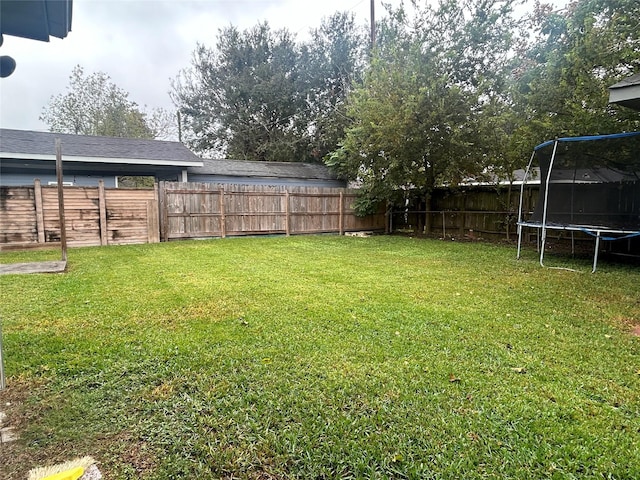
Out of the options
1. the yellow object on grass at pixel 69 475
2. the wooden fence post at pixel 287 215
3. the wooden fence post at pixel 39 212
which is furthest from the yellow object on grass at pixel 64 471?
the wooden fence post at pixel 287 215

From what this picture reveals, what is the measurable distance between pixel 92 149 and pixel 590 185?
12.7 m

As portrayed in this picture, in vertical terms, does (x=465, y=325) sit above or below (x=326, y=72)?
below

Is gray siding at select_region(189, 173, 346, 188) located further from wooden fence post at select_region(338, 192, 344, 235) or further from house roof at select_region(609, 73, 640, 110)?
house roof at select_region(609, 73, 640, 110)

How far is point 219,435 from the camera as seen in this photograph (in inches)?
69.4

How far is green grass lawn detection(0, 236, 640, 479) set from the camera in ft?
5.34

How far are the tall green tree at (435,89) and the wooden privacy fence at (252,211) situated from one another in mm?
2231

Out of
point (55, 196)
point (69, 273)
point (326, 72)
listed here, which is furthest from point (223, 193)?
point (326, 72)

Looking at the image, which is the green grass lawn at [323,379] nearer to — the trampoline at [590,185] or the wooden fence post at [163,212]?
the trampoline at [590,185]

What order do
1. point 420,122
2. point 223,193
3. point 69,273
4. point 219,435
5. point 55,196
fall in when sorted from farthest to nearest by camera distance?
point 223,193 → point 420,122 → point 55,196 → point 69,273 → point 219,435

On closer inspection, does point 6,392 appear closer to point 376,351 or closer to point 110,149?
point 376,351

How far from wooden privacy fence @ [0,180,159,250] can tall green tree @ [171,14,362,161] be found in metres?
12.1

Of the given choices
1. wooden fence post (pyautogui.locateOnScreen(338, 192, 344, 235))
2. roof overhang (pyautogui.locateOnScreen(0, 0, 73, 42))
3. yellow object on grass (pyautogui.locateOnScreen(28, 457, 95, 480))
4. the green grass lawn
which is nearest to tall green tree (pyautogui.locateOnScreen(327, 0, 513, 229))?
wooden fence post (pyautogui.locateOnScreen(338, 192, 344, 235))

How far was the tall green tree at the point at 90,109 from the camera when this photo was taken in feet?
59.7

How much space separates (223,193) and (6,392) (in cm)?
879
